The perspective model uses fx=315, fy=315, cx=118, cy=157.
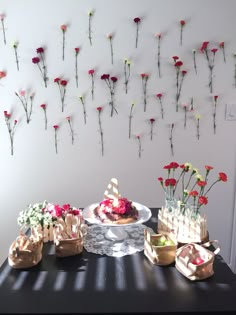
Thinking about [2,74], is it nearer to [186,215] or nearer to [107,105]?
[107,105]

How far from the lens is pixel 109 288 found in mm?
1155

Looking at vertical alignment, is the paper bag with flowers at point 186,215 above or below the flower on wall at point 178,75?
below

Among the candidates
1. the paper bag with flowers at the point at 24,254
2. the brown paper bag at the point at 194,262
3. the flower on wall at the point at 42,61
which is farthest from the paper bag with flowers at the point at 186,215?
the flower on wall at the point at 42,61

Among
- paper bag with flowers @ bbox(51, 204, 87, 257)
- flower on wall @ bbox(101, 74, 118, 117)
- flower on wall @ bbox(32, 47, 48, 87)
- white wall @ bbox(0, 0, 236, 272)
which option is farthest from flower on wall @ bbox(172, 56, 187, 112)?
paper bag with flowers @ bbox(51, 204, 87, 257)

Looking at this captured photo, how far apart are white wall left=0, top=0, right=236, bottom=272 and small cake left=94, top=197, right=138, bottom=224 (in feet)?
2.45

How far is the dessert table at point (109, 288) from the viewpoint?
1055mm

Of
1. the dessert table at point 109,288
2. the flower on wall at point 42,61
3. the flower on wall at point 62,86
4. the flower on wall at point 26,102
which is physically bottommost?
the dessert table at point 109,288

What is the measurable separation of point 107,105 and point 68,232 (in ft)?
3.33

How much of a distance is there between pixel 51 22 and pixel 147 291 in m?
1.70

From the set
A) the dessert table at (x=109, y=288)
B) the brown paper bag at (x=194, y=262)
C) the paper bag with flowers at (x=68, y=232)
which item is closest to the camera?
the dessert table at (x=109, y=288)

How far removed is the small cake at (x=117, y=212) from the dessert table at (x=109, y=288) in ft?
0.53

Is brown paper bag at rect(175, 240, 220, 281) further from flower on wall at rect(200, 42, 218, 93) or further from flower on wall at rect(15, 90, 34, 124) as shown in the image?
flower on wall at rect(15, 90, 34, 124)

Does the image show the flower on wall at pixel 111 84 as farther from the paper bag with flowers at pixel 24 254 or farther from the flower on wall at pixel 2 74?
the paper bag with flowers at pixel 24 254

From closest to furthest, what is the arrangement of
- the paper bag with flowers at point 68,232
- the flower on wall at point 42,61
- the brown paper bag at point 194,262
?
the brown paper bag at point 194,262 → the paper bag with flowers at point 68,232 → the flower on wall at point 42,61
